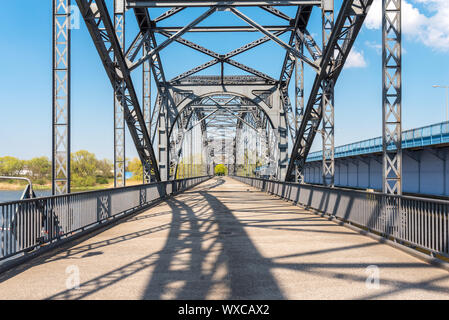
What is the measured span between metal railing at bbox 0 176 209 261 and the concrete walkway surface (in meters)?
0.41

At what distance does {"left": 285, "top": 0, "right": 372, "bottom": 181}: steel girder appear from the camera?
45.1 ft

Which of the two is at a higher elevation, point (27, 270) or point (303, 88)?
point (303, 88)

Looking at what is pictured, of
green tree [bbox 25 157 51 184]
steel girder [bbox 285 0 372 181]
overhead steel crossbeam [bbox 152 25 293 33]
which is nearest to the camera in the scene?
steel girder [bbox 285 0 372 181]

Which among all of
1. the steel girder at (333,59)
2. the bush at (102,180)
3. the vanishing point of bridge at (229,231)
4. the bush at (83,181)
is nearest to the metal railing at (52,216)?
the vanishing point of bridge at (229,231)

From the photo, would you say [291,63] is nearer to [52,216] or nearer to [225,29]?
[225,29]

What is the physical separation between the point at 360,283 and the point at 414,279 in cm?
96

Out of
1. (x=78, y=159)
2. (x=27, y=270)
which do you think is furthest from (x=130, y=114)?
(x=78, y=159)

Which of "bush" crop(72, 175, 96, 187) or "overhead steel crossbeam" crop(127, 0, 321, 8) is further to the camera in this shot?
"bush" crop(72, 175, 96, 187)

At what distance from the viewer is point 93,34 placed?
1426 centimetres

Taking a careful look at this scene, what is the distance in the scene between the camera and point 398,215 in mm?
8195

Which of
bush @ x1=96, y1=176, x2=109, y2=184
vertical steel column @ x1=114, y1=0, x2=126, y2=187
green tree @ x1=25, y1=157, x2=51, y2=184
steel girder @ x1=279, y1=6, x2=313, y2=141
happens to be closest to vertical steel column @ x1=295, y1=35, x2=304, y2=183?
steel girder @ x1=279, y1=6, x2=313, y2=141

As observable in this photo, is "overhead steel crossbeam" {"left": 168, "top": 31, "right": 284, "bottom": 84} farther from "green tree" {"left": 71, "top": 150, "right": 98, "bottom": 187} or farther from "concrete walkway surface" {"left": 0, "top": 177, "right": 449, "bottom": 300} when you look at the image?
"green tree" {"left": 71, "top": 150, "right": 98, "bottom": 187}
